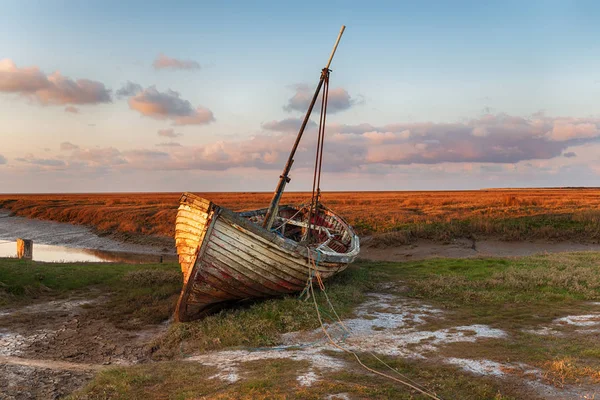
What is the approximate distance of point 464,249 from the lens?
23.5 m

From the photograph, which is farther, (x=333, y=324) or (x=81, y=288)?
(x=81, y=288)

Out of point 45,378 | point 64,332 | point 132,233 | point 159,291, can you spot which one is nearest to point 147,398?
point 45,378

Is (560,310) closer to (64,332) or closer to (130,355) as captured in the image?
(130,355)

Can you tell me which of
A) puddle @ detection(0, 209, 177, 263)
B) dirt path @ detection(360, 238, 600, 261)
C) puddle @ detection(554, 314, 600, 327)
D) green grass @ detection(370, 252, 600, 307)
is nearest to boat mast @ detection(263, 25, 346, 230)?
green grass @ detection(370, 252, 600, 307)

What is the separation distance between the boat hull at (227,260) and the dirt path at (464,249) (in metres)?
12.2

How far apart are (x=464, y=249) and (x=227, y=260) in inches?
675

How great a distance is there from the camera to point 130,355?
915 cm

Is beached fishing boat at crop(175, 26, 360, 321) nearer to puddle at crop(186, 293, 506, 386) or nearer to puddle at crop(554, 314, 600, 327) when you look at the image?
puddle at crop(186, 293, 506, 386)

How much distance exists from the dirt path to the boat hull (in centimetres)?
1224

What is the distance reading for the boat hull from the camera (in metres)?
10.0

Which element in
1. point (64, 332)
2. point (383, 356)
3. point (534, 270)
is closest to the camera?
point (383, 356)

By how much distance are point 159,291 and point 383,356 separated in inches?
338

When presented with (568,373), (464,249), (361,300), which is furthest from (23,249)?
(464,249)

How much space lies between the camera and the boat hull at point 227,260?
10031mm
